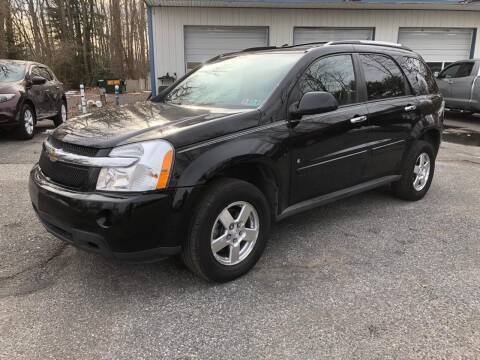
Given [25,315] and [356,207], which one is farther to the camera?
[356,207]

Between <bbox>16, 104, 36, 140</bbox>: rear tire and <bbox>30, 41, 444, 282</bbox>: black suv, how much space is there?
542 centimetres

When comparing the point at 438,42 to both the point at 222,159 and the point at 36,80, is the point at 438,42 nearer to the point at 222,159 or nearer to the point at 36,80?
the point at 36,80

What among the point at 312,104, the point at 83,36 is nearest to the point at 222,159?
the point at 312,104

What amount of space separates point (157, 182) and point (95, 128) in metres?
0.78

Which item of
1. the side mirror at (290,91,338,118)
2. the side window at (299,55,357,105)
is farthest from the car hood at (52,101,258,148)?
the side window at (299,55,357,105)

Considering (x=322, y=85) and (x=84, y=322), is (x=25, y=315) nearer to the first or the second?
(x=84, y=322)

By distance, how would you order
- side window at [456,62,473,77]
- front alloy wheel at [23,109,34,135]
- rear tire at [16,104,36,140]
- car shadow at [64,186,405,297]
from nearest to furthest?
car shadow at [64,186,405,297], rear tire at [16,104,36,140], front alloy wheel at [23,109,34,135], side window at [456,62,473,77]

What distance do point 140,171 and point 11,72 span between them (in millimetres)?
7700

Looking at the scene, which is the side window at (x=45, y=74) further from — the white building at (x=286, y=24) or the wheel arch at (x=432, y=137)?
the wheel arch at (x=432, y=137)

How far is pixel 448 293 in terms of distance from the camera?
9.83 ft

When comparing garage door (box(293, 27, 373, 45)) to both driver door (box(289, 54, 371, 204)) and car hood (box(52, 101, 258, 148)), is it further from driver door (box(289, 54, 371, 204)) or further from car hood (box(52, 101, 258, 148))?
car hood (box(52, 101, 258, 148))

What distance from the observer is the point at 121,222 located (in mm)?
2561

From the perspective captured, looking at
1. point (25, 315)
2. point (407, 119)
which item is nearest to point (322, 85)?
point (407, 119)

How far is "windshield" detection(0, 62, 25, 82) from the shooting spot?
8.53m
